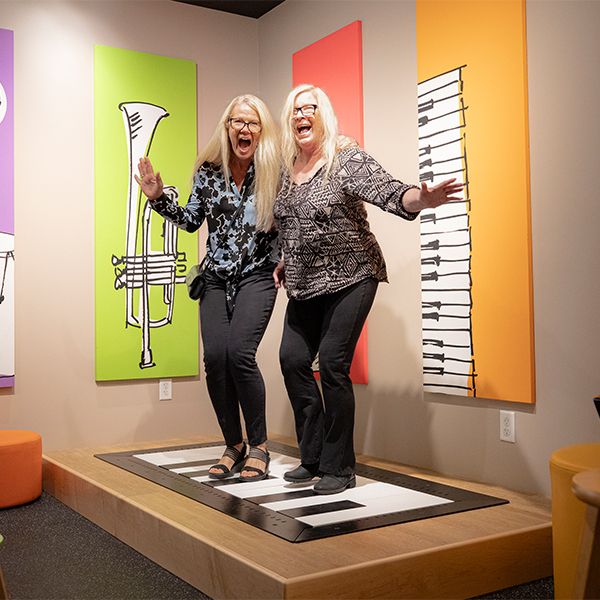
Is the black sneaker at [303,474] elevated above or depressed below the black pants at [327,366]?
below

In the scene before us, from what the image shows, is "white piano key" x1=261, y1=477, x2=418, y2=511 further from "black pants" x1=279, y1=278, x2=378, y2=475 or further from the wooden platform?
the wooden platform

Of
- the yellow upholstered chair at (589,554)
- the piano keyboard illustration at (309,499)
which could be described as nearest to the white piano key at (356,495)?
the piano keyboard illustration at (309,499)

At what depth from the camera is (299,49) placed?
14.4 ft

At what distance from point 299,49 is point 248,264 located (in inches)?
68.4

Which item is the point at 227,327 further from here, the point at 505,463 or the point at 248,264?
the point at 505,463

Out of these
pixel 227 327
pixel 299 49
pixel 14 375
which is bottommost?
pixel 14 375

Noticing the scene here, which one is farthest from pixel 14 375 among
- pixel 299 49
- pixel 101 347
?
pixel 299 49

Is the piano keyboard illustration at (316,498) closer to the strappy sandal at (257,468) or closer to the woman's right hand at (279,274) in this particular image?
the strappy sandal at (257,468)

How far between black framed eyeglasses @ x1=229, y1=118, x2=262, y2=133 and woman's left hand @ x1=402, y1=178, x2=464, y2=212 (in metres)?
0.85

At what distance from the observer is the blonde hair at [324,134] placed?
2.96 meters

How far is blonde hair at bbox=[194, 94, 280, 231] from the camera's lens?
3131 mm

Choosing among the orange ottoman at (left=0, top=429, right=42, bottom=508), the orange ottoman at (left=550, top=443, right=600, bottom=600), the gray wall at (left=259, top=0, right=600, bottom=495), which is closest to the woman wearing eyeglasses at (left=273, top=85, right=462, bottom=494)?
the gray wall at (left=259, top=0, right=600, bottom=495)

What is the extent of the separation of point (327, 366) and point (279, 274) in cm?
49

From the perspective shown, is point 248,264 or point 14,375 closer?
point 248,264
